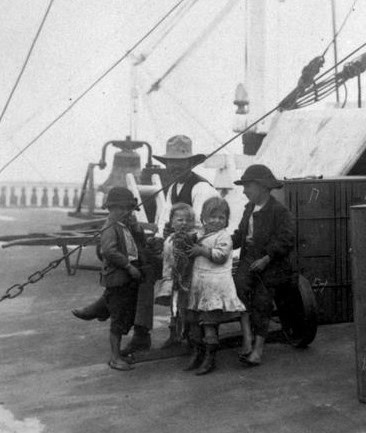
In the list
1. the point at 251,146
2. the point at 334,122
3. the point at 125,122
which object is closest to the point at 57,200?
the point at 125,122

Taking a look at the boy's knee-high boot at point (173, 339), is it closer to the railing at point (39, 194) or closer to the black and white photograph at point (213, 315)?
the black and white photograph at point (213, 315)

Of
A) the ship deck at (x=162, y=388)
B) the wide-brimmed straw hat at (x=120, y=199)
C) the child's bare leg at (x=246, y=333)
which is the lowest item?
the ship deck at (x=162, y=388)

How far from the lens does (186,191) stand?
5918mm

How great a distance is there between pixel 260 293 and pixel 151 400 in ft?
4.23

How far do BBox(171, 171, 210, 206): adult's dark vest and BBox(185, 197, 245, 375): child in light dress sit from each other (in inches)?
20.3

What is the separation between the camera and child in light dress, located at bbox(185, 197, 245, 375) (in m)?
A: 5.24

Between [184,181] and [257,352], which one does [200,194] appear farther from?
[257,352]

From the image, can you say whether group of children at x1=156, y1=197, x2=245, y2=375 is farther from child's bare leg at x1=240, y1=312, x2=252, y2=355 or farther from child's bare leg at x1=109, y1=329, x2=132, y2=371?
child's bare leg at x1=109, y1=329, x2=132, y2=371

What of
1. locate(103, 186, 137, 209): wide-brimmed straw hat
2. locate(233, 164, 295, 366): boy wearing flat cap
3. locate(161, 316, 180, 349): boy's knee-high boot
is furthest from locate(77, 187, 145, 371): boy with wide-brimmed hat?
locate(233, 164, 295, 366): boy wearing flat cap

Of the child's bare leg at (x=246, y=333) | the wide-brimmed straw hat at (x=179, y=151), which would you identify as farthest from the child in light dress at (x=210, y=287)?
the wide-brimmed straw hat at (x=179, y=151)

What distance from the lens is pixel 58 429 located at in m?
4.19

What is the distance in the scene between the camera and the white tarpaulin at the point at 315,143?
310 inches

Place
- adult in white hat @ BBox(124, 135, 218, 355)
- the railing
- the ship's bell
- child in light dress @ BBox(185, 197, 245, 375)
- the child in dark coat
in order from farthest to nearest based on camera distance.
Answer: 1. the railing
2. the ship's bell
3. adult in white hat @ BBox(124, 135, 218, 355)
4. the child in dark coat
5. child in light dress @ BBox(185, 197, 245, 375)

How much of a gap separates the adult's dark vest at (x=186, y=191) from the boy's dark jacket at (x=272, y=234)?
60cm
